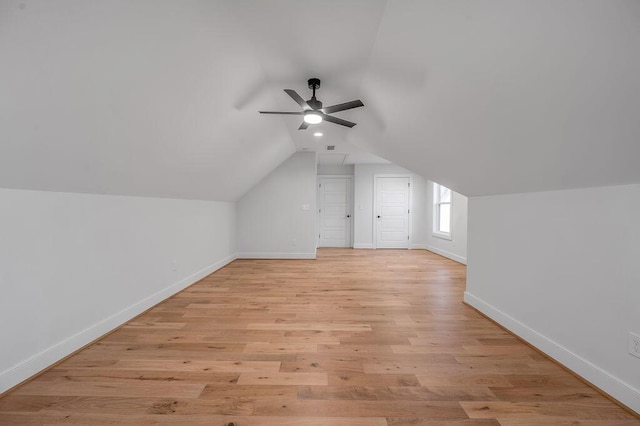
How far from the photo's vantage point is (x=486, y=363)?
184 centimetres

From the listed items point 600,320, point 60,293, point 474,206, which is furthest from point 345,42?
point 60,293

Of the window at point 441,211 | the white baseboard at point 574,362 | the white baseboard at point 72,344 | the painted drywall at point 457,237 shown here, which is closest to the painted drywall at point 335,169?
the window at point 441,211

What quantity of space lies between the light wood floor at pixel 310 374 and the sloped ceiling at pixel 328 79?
1.32m

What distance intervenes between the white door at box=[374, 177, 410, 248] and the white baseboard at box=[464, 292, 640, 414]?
478 cm

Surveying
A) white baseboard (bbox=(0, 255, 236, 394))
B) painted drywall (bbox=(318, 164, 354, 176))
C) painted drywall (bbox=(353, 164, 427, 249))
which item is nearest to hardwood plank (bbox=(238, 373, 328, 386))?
white baseboard (bbox=(0, 255, 236, 394))

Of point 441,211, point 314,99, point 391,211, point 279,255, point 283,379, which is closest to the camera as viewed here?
point 283,379

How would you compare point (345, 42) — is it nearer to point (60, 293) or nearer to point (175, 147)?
point (175, 147)

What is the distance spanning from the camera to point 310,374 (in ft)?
5.61

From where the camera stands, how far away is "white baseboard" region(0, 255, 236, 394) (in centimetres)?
155

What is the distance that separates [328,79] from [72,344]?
3182 millimetres

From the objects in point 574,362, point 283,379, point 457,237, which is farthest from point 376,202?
point 283,379

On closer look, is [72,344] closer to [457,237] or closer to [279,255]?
[279,255]

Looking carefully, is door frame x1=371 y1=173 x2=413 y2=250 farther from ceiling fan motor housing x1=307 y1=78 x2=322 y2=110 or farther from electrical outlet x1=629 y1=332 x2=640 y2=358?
electrical outlet x1=629 y1=332 x2=640 y2=358

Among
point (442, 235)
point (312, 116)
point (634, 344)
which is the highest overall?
point (312, 116)
